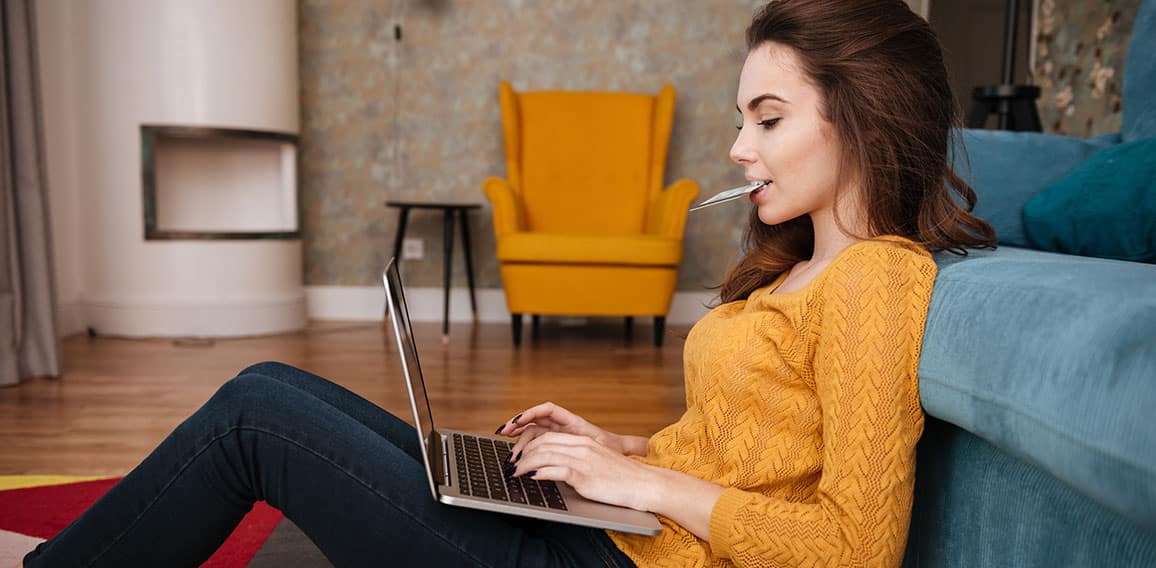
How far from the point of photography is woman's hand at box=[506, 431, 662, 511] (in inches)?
32.4

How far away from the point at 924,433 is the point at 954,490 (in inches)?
3.3

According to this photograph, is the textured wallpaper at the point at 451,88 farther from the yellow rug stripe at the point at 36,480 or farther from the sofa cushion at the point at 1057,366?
the sofa cushion at the point at 1057,366

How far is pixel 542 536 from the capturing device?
93cm

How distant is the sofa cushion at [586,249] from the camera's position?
3.68m

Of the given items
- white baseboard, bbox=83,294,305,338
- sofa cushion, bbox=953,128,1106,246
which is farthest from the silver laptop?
white baseboard, bbox=83,294,305,338

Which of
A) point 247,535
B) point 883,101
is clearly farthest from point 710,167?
point 883,101

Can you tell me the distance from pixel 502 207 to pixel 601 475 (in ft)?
9.84

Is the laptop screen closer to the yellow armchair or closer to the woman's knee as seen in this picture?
the woman's knee

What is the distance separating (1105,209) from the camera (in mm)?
1340

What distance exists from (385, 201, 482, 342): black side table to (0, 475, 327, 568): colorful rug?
83.3 inches

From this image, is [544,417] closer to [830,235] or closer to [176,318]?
[830,235]

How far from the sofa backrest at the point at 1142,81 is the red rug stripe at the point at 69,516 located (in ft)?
5.45

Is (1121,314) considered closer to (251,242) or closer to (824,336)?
(824,336)

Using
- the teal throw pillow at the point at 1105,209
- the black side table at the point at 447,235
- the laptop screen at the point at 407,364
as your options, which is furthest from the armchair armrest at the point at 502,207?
the laptop screen at the point at 407,364
